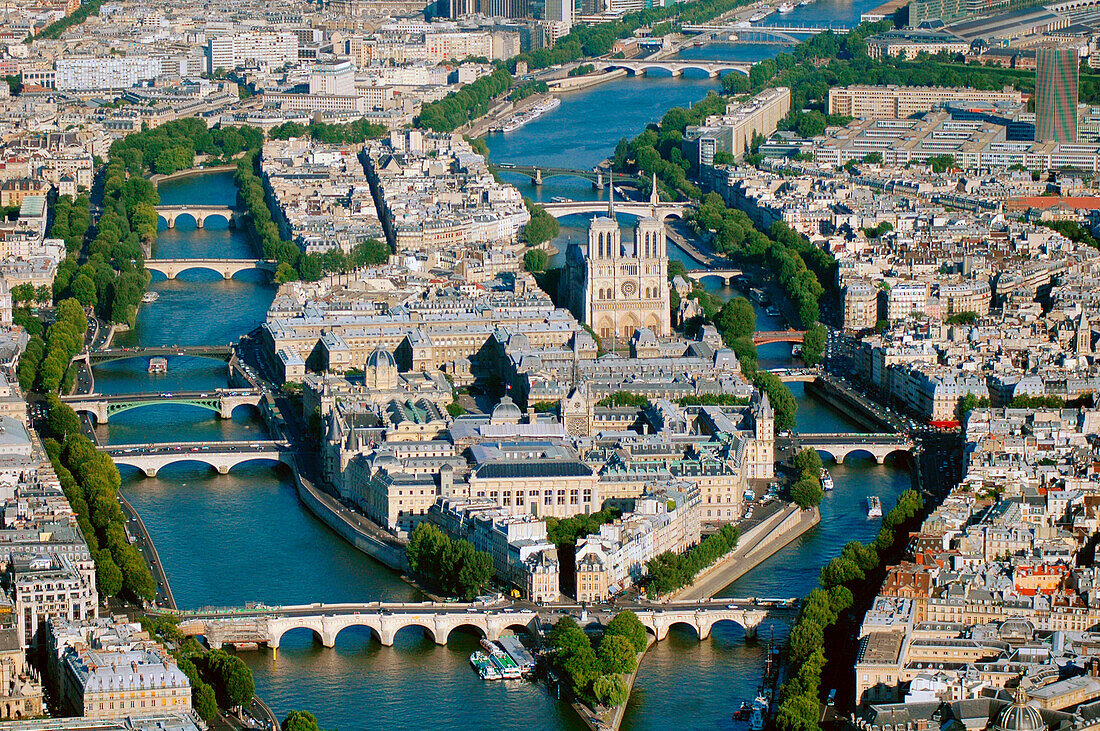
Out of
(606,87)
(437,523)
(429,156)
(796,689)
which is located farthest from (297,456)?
(606,87)

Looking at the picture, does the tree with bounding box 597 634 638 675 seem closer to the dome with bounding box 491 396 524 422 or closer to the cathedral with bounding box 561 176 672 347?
the dome with bounding box 491 396 524 422

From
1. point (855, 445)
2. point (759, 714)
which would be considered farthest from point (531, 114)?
point (759, 714)

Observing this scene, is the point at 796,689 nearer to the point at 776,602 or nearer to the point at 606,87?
the point at 776,602

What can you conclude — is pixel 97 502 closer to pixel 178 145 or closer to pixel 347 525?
pixel 347 525

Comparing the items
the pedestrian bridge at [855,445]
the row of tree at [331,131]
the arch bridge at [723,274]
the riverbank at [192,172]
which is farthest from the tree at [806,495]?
the row of tree at [331,131]

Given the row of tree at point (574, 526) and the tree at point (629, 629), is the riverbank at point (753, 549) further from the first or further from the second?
the tree at point (629, 629)

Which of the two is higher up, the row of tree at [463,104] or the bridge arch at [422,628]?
the row of tree at [463,104]

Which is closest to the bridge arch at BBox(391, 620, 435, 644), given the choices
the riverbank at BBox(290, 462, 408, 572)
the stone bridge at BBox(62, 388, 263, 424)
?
the riverbank at BBox(290, 462, 408, 572)
